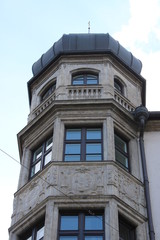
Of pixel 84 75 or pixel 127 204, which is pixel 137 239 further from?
pixel 84 75

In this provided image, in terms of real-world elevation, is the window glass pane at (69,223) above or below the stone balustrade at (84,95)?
below

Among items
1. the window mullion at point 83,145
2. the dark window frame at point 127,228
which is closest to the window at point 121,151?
the window mullion at point 83,145

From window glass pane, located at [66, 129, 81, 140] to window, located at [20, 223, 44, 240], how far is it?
11.9 ft

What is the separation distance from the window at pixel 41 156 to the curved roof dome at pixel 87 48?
14.9 ft

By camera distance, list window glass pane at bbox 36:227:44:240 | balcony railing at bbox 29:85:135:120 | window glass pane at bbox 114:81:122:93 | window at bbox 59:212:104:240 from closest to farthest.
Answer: window at bbox 59:212:104:240 → window glass pane at bbox 36:227:44:240 → balcony railing at bbox 29:85:135:120 → window glass pane at bbox 114:81:122:93

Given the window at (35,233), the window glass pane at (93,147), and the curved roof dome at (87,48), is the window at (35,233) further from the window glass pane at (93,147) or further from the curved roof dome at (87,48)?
the curved roof dome at (87,48)

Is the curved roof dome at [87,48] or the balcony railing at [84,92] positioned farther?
the curved roof dome at [87,48]

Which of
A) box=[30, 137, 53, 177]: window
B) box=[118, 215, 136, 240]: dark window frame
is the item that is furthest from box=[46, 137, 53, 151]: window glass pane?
box=[118, 215, 136, 240]: dark window frame

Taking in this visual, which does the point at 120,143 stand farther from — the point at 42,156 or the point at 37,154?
the point at 37,154

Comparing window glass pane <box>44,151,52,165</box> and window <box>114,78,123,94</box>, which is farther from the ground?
window <box>114,78,123,94</box>

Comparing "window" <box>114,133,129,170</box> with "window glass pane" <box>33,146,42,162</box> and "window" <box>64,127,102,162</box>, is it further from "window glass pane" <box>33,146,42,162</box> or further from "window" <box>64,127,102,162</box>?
"window glass pane" <box>33,146,42,162</box>

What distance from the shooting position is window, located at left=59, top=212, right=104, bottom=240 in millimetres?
16422

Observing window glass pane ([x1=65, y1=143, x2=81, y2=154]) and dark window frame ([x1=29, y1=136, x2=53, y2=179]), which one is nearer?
window glass pane ([x1=65, y1=143, x2=81, y2=154])

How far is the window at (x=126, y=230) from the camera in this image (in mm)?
17062
